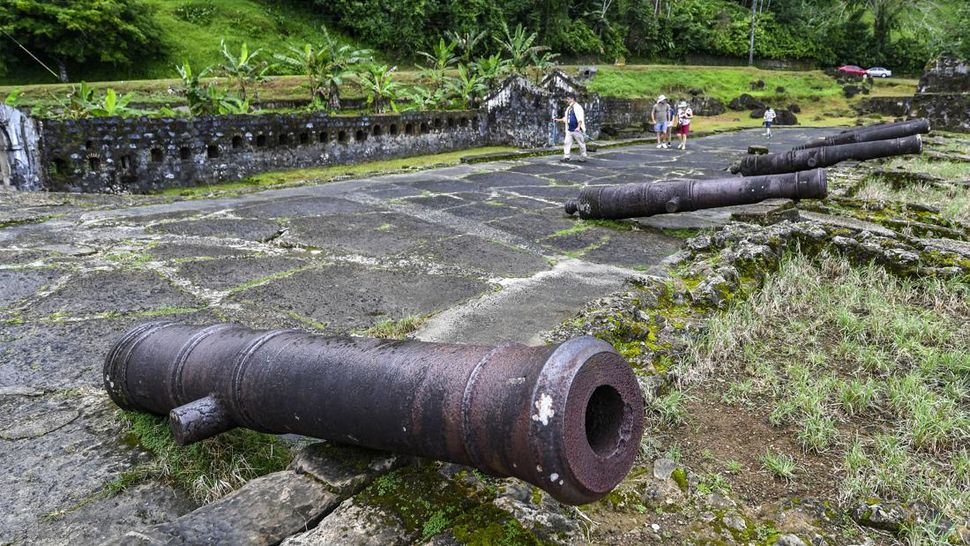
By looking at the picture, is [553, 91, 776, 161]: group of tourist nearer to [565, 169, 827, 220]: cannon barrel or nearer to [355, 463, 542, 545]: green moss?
[565, 169, 827, 220]: cannon barrel

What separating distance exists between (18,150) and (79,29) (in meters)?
21.5

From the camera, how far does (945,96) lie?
20234mm

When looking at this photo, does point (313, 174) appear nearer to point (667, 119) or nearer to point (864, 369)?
point (667, 119)

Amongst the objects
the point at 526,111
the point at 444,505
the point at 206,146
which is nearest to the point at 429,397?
the point at 444,505

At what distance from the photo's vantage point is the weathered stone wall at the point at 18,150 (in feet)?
33.5

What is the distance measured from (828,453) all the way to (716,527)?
2.56 feet

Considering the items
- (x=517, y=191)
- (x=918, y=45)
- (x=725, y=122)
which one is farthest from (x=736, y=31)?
(x=517, y=191)

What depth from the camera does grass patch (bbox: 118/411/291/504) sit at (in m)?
2.43

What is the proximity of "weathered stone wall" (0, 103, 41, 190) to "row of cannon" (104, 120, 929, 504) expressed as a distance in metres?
10.0

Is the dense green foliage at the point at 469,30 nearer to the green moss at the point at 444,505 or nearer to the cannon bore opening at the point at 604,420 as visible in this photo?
the green moss at the point at 444,505

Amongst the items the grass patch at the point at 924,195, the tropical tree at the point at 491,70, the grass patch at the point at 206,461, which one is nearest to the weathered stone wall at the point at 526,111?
the tropical tree at the point at 491,70

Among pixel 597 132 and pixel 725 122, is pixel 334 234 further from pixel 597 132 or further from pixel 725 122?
pixel 725 122

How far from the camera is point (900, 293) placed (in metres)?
4.21

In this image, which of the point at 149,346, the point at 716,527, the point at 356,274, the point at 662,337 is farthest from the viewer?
the point at 356,274
